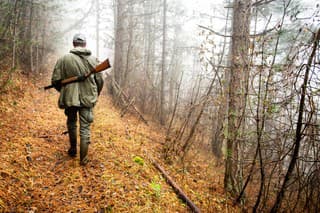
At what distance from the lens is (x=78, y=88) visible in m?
4.08

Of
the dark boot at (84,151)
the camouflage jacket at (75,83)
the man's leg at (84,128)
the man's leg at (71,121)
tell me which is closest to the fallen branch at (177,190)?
the dark boot at (84,151)

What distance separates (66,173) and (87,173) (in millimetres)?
373

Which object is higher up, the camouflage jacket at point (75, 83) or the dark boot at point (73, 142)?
the camouflage jacket at point (75, 83)

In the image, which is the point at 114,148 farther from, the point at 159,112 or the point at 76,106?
the point at 159,112

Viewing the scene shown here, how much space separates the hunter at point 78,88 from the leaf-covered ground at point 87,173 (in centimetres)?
60

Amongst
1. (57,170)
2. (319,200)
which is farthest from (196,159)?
(57,170)

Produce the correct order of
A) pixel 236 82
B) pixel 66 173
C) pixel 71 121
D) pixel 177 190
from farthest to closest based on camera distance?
A: 1. pixel 236 82
2. pixel 177 190
3. pixel 71 121
4. pixel 66 173

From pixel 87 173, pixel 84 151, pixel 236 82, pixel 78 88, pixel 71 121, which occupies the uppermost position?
pixel 236 82

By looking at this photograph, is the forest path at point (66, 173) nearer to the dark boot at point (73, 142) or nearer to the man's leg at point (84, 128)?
the dark boot at point (73, 142)

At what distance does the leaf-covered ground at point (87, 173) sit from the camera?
3.32 metres

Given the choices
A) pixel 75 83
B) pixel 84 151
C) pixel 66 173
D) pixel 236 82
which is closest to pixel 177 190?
pixel 84 151

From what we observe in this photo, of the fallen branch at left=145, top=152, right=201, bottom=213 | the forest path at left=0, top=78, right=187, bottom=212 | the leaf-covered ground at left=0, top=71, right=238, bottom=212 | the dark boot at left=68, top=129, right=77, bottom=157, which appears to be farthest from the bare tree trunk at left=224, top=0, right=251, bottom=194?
the dark boot at left=68, top=129, right=77, bottom=157

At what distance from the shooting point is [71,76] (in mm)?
4094

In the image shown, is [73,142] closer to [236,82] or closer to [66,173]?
[66,173]
